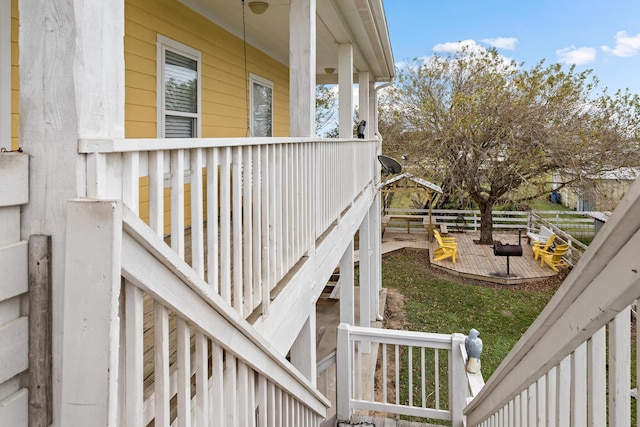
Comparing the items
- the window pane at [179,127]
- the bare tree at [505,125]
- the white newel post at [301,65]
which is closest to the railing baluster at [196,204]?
the white newel post at [301,65]

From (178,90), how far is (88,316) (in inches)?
182

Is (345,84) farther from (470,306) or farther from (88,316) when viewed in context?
(470,306)

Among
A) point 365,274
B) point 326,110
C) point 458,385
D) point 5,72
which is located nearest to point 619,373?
point 5,72

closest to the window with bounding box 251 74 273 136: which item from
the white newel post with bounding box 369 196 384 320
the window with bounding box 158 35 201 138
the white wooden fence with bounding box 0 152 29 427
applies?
the window with bounding box 158 35 201 138

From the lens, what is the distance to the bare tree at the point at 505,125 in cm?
1652

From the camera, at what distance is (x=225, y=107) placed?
6355mm

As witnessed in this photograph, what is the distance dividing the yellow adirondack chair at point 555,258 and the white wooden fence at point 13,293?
1651cm

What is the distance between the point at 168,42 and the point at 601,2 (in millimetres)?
57191

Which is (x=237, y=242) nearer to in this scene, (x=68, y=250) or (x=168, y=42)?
(x=68, y=250)

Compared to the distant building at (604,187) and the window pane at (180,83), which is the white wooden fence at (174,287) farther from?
the distant building at (604,187)

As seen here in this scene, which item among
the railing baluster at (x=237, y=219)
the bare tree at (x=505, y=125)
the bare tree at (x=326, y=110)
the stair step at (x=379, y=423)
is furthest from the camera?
the bare tree at (x=326, y=110)

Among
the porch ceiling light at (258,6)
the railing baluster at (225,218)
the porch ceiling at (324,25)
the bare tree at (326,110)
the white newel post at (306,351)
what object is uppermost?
the bare tree at (326,110)

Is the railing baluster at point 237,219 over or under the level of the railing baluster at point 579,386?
over

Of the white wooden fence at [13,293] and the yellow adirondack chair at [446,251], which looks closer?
the white wooden fence at [13,293]
